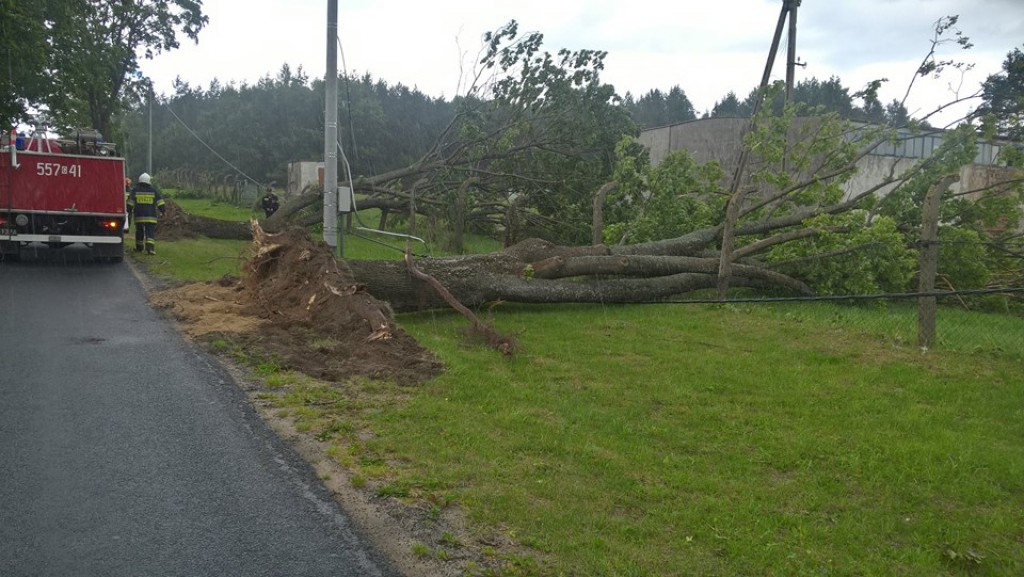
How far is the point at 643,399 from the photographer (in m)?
6.81

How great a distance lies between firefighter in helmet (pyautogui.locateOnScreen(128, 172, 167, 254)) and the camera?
55.0 ft

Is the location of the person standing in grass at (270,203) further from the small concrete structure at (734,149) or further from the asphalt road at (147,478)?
the asphalt road at (147,478)

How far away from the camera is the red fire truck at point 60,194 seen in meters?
14.3

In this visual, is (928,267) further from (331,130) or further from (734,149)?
(734,149)

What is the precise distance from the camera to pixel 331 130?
1212cm

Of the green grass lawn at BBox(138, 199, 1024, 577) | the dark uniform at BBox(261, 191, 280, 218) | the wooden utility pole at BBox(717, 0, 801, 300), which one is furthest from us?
the dark uniform at BBox(261, 191, 280, 218)

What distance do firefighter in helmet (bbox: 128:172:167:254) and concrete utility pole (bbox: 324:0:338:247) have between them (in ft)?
20.9

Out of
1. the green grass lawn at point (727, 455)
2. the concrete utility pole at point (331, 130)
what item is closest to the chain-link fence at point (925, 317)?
the green grass lawn at point (727, 455)

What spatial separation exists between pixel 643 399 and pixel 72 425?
4246mm

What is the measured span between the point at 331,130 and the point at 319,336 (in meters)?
4.43

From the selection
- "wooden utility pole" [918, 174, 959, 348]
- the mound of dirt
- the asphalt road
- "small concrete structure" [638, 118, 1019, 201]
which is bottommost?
the asphalt road

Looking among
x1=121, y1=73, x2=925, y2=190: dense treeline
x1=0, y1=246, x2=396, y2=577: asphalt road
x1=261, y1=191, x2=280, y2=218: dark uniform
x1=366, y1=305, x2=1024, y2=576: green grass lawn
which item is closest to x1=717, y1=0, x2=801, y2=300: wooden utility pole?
x1=366, y1=305, x2=1024, y2=576: green grass lawn

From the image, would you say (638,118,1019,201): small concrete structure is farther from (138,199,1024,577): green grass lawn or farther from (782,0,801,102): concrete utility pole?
(138,199,1024,577): green grass lawn

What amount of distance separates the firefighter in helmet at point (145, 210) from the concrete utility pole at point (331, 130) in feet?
20.9
